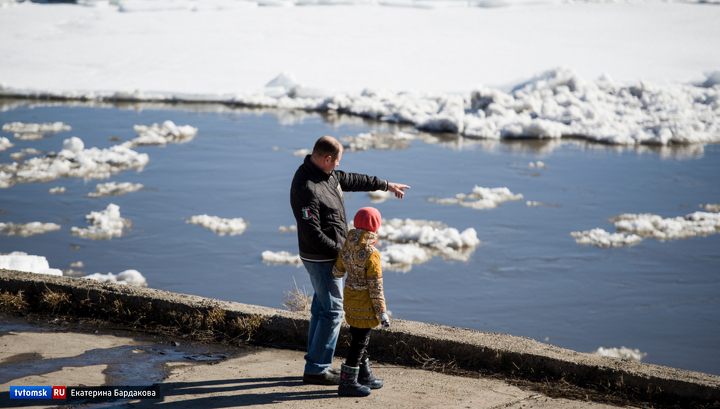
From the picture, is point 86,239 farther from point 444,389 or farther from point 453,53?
point 453,53

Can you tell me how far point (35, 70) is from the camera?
2278 cm

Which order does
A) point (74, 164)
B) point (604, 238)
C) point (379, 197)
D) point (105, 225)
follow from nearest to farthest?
1. point (604, 238)
2. point (105, 225)
3. point (379, 197)
4. point (74, 164)

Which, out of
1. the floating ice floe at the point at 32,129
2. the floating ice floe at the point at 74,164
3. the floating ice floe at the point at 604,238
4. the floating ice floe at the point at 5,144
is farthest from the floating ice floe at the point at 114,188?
the floating ice floe at the point at 604,238

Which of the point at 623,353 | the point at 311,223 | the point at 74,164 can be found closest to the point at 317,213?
the point at 311,223

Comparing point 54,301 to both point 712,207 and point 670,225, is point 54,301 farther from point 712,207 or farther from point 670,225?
point 712,207

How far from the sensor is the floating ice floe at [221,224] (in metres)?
8.98

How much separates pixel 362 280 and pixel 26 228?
273 inches

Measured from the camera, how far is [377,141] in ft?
46.3

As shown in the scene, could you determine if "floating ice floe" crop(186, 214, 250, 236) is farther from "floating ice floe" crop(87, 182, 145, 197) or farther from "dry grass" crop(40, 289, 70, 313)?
"dry grass" crop(40, 289, 70, 313)

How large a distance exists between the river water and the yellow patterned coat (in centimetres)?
280

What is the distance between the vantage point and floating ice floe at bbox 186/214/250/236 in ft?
29.5

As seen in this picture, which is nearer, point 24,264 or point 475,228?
point 24,264

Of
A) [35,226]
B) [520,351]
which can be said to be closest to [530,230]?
[520,351]

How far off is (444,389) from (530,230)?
5.33 meters
